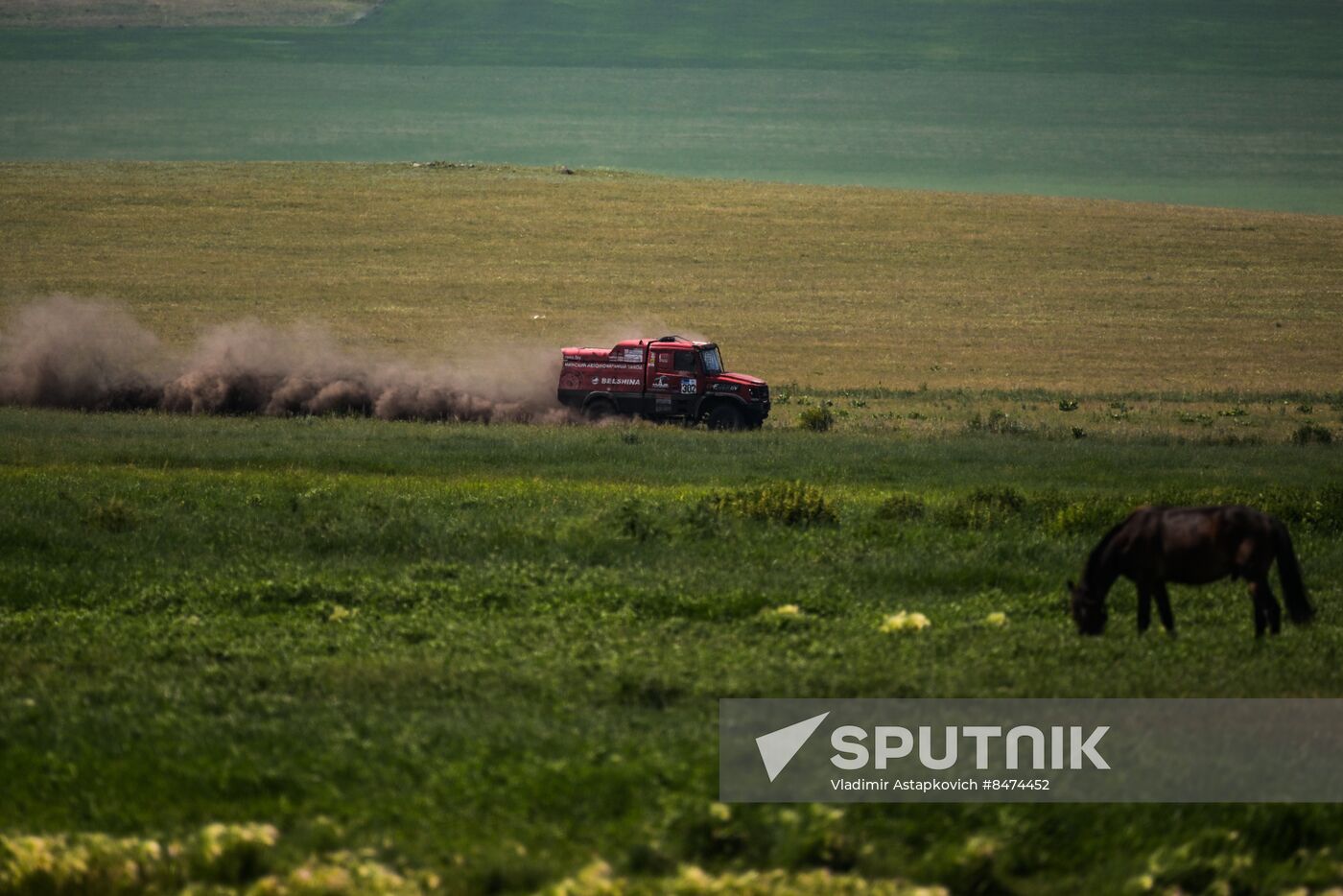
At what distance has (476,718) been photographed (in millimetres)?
11797

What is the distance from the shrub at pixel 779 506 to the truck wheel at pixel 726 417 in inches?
626

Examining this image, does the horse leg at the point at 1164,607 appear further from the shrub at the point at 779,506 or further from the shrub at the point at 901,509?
the shrub at the point at 901,509

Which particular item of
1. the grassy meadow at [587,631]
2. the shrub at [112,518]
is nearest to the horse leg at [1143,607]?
the grassy meadow at [587,631]

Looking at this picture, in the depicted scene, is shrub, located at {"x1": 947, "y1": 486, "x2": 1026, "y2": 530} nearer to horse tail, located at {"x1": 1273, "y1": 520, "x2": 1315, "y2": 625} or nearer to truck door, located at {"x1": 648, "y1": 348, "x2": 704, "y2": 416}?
horse tail, located at {"x1": 1273, "y1": 520, "x2": 1315, "y2": 625}

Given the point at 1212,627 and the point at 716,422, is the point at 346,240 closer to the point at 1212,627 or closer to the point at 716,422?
the point at 716,422

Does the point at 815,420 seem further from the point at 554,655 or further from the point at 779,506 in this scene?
the point at 554,655

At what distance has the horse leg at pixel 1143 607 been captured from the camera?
1409cm

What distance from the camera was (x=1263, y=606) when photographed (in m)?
13.8

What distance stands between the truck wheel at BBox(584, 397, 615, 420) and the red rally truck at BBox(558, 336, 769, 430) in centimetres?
2

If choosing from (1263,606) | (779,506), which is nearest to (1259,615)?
(1263,606)

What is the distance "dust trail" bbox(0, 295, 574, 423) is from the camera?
4216 centimetres

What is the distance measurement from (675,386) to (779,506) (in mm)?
17596

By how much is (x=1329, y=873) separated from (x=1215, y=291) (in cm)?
7068

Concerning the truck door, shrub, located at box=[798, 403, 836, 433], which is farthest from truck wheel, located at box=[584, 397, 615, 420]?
shrub, located at box=[798, 403, 836, 433]
